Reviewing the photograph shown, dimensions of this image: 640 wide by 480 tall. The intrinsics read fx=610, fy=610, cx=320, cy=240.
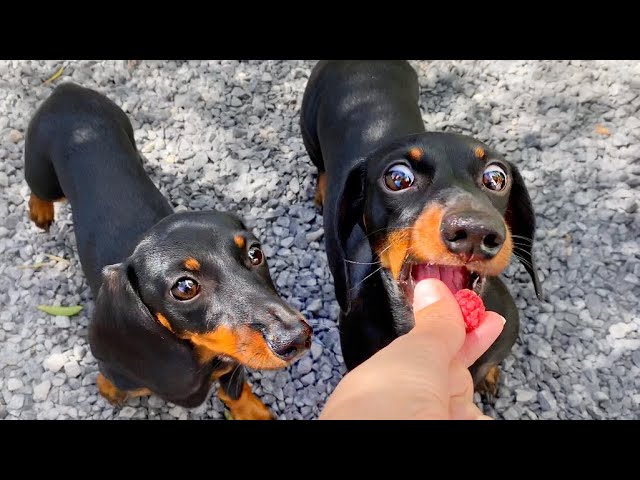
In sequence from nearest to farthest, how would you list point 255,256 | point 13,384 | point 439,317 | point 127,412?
point 439,317 → point 255,256 → point 127,412 → point 13,384

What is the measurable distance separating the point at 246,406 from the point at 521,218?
6.68 feet

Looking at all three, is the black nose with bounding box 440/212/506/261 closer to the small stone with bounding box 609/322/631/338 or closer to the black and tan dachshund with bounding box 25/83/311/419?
the black and tan dachshund with bounding box 25/83/311/419

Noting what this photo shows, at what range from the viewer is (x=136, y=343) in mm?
3021

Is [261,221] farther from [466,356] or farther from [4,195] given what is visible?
[466,356]

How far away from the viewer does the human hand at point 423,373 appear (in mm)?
1842

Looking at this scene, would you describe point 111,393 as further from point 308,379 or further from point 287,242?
point 287,242

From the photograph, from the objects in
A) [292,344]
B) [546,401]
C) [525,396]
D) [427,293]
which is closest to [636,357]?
[546,401]

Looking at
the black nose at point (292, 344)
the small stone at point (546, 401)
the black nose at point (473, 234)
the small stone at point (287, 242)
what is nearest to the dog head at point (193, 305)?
the black nose at point (292, 344)

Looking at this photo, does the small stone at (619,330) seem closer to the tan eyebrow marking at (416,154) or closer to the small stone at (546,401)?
the small stone at (546,401)

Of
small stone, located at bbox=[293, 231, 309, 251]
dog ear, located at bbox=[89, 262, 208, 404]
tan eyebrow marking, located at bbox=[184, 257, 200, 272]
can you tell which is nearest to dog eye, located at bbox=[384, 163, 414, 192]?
tan eyebrow marking, located at bbox=[184, 257, 200, 272]

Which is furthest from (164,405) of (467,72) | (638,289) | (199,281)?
(467,72)

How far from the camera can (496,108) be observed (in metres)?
5.11

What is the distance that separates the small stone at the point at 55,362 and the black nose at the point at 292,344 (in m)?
2.06

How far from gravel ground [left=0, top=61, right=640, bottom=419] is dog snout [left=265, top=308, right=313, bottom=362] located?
135 centimetres
